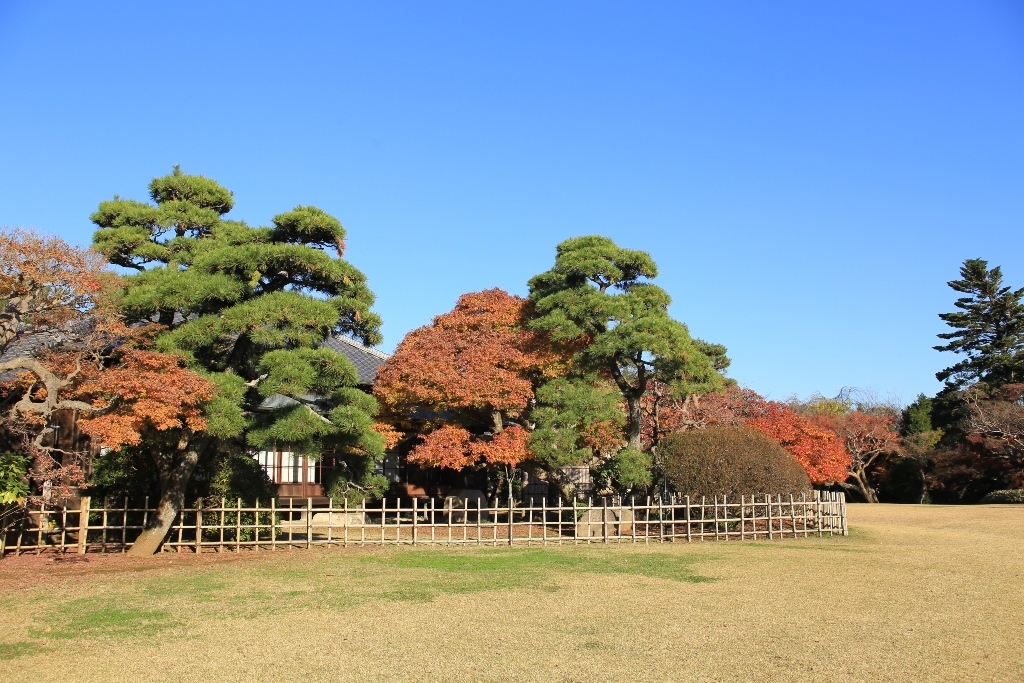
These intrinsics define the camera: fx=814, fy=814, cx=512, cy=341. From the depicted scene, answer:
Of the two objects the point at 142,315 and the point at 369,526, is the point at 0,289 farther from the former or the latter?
the point at 369,526

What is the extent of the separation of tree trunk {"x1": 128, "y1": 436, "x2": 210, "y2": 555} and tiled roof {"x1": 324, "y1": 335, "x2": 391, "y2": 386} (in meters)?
8.53

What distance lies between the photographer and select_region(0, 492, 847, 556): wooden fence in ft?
46.9

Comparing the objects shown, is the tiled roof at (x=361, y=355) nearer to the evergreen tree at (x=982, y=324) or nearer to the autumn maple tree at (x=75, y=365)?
the autumn maple tree at (x=75, y=365)

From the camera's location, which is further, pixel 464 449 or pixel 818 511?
pixel 464 449

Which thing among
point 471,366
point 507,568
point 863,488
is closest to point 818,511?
point 471,366

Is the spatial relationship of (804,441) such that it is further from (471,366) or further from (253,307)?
(253,307)

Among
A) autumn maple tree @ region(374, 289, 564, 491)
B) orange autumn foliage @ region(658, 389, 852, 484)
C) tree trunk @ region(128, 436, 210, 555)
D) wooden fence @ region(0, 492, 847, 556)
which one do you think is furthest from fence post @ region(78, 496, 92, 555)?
orange autumn foliage @ region(658, 389, 852, 484)

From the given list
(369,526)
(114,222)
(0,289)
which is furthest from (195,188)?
(369,526)

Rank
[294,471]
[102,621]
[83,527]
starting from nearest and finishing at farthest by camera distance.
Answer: [102,621] < [83,527] < [294,471]

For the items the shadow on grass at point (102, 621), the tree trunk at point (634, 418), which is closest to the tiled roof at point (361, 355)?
the tree trunk at point (634, 418)

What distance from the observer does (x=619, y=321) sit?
17656 millimetres

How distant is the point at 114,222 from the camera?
48.0ft

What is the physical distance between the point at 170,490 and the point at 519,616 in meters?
8.28

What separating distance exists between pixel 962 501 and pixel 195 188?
1240 inches
